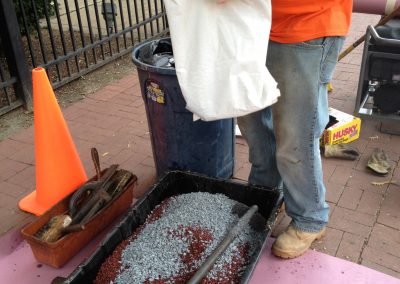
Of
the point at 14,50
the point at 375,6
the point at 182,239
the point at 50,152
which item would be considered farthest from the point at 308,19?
the point at 14,50

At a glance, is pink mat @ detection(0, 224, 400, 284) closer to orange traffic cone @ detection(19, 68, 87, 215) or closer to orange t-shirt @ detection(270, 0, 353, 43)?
orange traffic cone @ detection(19, 68, 87, 215)

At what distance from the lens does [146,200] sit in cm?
260

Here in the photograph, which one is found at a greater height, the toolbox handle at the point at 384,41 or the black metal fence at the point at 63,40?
the toolbox handle at the point at 384,41

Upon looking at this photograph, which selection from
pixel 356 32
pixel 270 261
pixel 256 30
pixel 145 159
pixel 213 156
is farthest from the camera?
pixel 356 32

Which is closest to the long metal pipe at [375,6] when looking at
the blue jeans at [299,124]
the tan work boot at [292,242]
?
the blue jeans at [299,124]

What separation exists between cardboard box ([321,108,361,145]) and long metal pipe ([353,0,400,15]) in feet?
2.87

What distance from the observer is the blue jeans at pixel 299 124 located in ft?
6.72

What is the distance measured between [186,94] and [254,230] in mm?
935

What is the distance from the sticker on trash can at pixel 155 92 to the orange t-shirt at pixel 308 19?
35.7 inches

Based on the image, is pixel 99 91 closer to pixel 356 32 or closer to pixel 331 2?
pixel 331 2

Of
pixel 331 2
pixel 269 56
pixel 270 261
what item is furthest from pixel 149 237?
pixel 331 2

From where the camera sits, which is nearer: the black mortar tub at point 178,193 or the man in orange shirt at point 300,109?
the man in orange shirt at point 300,109

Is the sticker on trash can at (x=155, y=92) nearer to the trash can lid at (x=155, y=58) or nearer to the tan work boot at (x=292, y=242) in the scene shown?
the trash can lid at (x=155, y=58)

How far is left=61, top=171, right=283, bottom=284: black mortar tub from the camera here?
88.4 inches
